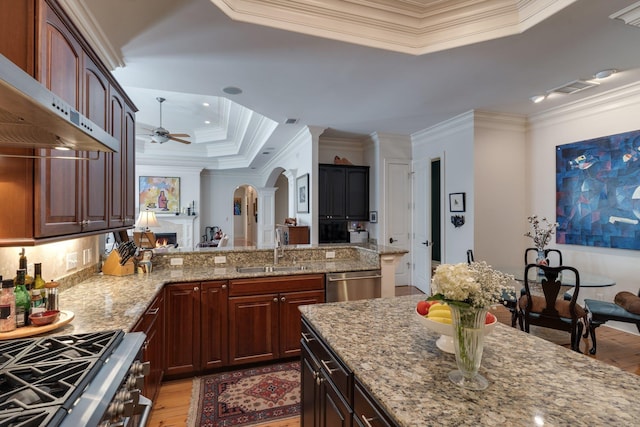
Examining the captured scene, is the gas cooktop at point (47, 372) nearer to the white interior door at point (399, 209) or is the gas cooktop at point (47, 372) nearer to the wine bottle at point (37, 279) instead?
the wine bottle at point (37, 279)

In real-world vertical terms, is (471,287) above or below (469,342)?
above

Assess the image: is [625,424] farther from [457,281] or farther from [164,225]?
[164,225]

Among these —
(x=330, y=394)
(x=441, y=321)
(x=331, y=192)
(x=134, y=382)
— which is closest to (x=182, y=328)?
(x=134, y=382)

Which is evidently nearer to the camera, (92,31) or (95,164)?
(95,164)

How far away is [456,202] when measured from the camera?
15.1 ft

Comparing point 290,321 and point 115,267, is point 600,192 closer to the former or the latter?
point 290,321

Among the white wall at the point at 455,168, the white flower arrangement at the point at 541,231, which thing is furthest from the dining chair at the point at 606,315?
the white wall at the point at 455,168

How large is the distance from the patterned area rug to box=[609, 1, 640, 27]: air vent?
3642mm

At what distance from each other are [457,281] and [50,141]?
62.2 inches

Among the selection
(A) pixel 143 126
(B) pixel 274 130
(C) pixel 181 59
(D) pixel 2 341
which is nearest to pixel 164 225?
(A) pixel 143 126

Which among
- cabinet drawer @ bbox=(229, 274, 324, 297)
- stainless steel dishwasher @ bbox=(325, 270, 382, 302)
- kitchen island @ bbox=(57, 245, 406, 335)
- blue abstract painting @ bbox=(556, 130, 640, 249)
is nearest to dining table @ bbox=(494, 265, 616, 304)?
blue abstract painting @ bbox=(556, 130, 640, 249)

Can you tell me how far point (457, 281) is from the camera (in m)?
0.90

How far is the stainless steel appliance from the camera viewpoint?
2.88 feet

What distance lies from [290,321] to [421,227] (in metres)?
3.39
